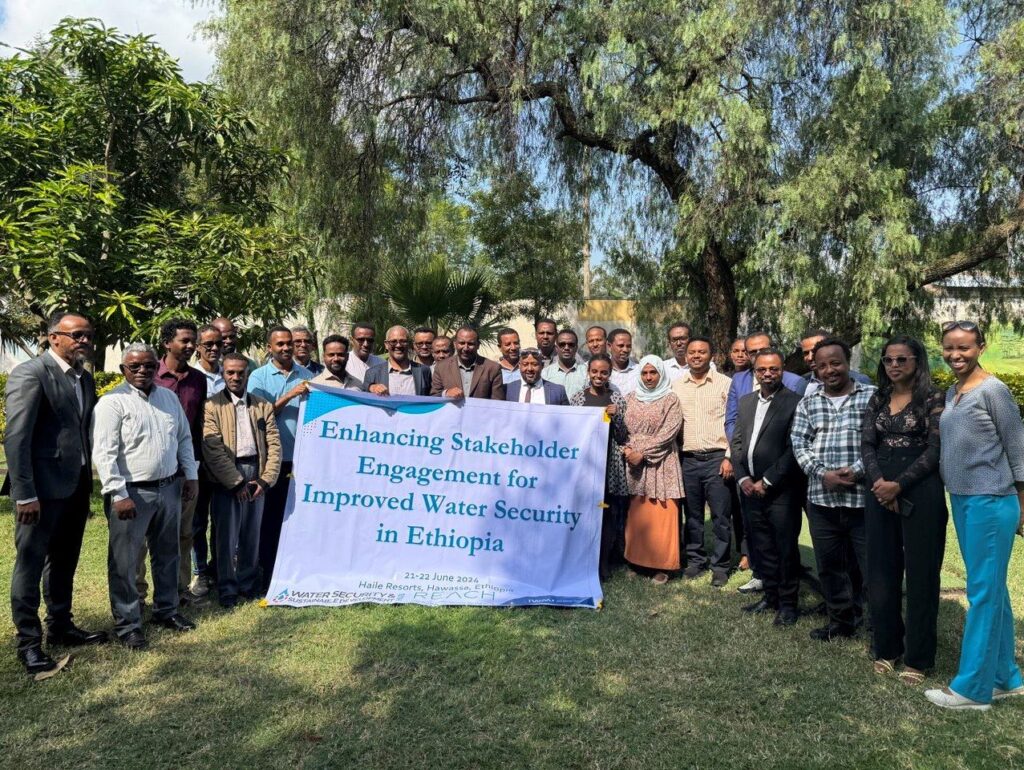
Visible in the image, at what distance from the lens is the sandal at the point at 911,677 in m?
3.86

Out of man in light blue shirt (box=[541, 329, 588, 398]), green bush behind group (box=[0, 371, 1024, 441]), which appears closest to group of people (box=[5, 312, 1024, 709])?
man in light blue shirt (box=[541, 329, 588, 398])

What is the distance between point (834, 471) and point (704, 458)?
1616 millimetres

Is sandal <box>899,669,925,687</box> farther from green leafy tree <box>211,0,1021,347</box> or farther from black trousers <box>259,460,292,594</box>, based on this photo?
green leafy tree <box>211,0,1021,347</box>

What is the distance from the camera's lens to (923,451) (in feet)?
12.4

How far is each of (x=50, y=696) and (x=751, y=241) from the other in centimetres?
930

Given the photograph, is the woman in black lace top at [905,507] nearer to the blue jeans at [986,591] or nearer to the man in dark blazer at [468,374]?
the blue jeans at [986,591]

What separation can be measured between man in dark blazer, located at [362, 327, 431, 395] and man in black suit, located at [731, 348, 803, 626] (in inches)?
87.7

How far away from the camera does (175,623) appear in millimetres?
4473

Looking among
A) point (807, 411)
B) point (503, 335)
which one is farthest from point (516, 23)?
point (807, 411)

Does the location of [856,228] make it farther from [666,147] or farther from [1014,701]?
[1014,701]

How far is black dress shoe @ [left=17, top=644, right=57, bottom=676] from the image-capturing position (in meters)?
3.85

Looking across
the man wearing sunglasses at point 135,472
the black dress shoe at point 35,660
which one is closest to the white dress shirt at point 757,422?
the man wearing sunglasses at point 135,472

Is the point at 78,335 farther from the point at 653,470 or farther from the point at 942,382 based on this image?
the point at 942,382

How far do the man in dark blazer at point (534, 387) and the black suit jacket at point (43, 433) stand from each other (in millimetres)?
2759
